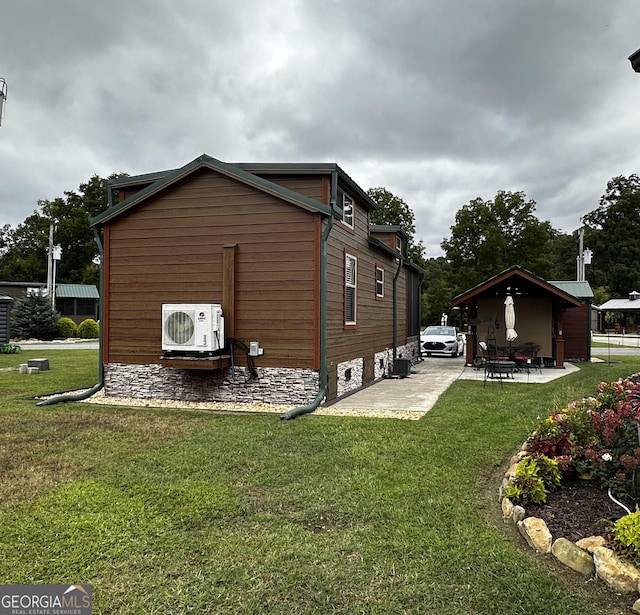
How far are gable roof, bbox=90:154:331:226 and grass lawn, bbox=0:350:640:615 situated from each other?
3594 mm

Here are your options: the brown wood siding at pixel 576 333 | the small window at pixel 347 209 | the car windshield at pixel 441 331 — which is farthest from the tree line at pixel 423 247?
the small window at pixel 347 209

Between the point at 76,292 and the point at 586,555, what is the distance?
37679 mm

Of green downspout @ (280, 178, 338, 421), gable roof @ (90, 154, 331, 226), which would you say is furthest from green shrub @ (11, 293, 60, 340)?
green downspout @ (280, 178, 338, 421)

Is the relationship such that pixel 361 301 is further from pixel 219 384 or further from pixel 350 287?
pixel 219 384

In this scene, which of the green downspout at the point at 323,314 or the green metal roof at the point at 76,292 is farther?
the green metal roof at the point at 76,292

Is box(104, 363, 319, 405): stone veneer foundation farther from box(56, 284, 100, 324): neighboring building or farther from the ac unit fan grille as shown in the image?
box(56, 284, 100, 324): neighboring building

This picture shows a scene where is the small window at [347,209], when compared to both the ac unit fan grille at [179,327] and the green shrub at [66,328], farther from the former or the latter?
the green shrub at [66,328]

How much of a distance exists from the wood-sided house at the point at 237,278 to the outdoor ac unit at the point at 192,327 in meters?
0.15

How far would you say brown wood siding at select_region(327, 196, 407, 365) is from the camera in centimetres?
904

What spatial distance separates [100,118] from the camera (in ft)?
53.7

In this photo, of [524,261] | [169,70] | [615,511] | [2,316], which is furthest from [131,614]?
[524,261]

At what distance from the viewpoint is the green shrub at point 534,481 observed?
12.6 ft

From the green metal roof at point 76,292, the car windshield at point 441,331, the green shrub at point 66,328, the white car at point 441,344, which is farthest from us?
the green metal roof at point 76,292

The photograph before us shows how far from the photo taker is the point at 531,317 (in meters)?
16.1
